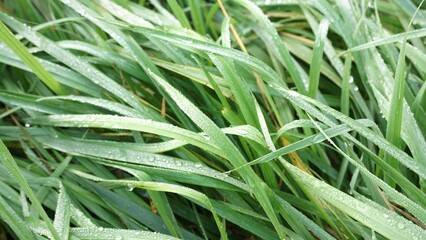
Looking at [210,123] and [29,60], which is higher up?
[29,60]

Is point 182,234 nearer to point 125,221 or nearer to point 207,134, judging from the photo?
point 125,221

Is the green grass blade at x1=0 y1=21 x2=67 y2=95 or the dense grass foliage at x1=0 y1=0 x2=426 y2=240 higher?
the green grass blade at x1=0 y1=21 x2=67 y2=95

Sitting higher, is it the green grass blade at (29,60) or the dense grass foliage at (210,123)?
the green grass blade at (29,60)

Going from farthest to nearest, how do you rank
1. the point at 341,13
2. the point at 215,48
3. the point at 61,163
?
the point at 341,13
the point at 61,163
the point at 215,48

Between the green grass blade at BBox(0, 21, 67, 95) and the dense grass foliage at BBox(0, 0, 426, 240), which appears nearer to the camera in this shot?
the dense grass foliage at BBox(0, 0, 426, 240)

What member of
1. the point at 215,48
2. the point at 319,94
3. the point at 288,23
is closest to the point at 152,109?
the point at 215,48

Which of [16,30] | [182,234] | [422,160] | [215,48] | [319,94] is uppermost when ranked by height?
[16,30]

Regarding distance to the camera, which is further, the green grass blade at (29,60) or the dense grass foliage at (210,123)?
the green grass blade at (29,60)

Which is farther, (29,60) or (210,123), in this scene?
(29,60)
